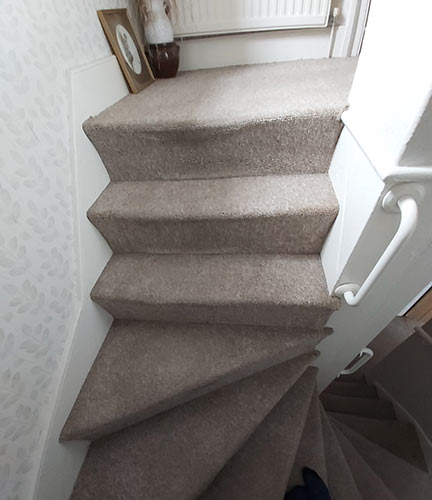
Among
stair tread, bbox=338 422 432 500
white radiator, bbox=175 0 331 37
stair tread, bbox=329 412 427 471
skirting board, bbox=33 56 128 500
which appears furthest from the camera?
stair tread, bbox=329 412 427 471

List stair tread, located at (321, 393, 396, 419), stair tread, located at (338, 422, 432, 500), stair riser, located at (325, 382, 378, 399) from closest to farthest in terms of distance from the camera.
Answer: stair tread, located at (338, 422, 432, 500) < stair tread, located at (321, 393, 396, 419) < stair riser, located at (325, 382, 378, 399)

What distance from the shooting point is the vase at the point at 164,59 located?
1.19 m

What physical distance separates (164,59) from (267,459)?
178 cm

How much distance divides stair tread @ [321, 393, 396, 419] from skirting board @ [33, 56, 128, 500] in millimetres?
2071

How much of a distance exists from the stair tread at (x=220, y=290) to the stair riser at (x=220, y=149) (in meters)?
0.33

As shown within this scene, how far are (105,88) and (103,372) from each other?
1.08 meters

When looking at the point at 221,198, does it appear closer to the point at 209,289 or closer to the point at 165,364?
the point at 209,289

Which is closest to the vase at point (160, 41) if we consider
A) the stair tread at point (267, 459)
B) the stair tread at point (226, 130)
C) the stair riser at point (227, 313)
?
the stair tread at point (226, 130)

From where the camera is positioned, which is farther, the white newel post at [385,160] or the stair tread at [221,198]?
the stair tread at [221,198]

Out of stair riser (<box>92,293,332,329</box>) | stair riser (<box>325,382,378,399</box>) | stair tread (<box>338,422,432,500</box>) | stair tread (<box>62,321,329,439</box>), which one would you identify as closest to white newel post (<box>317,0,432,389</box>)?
stair riser (<box>92,293,332,329</box>)

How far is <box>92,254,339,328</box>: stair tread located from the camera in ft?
2.70

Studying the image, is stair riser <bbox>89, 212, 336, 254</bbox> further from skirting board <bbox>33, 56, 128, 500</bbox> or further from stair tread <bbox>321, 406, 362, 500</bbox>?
stair tread <bbox>321, 406, 362, 500</bbox>

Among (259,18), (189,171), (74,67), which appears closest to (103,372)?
(189,171)

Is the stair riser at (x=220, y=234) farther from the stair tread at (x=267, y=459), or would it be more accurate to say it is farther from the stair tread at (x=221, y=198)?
the stair tread at (x=267, y=459)
